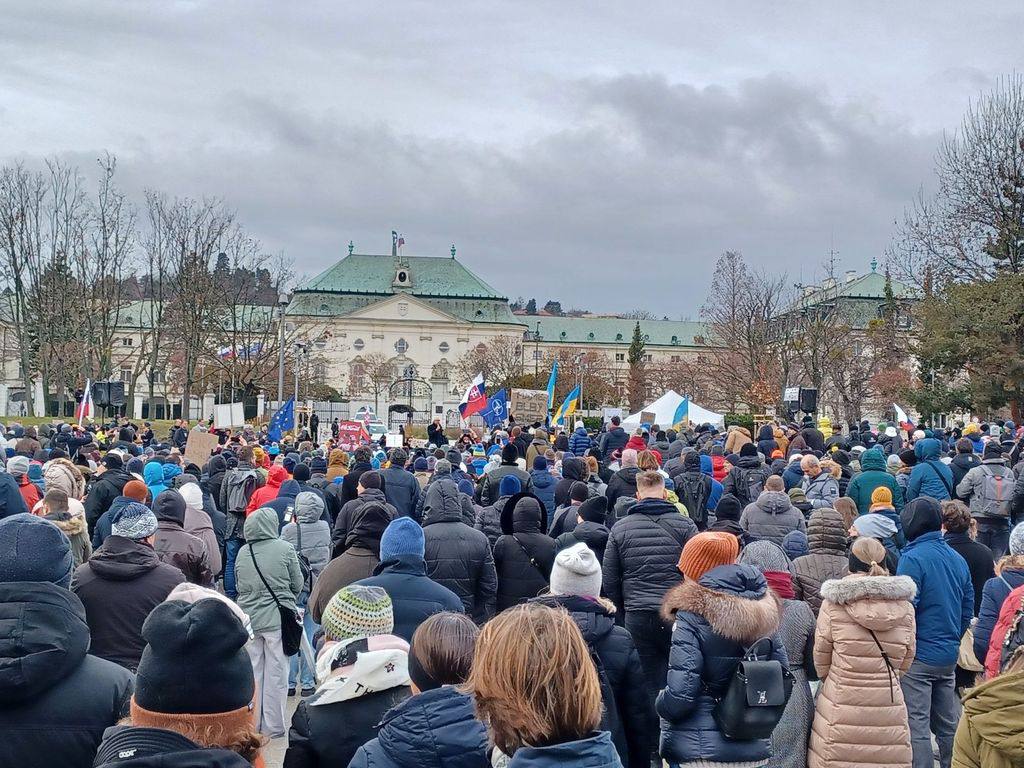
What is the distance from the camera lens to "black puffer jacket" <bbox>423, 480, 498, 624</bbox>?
7691 mm

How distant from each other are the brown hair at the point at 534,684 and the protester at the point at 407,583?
2.72m

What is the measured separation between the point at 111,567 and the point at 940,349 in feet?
105

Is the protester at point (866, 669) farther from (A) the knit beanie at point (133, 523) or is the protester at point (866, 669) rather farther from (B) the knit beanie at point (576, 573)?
(A) the knit beanie at point (133, 523)

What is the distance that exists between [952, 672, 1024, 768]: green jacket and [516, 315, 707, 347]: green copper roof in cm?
12846

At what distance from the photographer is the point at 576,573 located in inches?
216

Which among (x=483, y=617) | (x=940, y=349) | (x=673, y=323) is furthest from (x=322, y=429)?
(x=673, y=323)

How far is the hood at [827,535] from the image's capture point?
7340 mm

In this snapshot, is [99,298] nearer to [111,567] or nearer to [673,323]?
[111,567]

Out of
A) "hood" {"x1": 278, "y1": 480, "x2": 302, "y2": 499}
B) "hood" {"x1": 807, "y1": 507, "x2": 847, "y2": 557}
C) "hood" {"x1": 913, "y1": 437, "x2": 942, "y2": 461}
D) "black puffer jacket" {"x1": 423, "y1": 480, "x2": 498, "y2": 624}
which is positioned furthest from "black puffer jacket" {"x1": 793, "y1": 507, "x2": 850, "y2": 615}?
"hood" {"x1": 913, "y1": 437, "x2": 942, "y2": 461}

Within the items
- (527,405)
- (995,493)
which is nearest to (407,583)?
(995,493)

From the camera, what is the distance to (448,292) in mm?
126875

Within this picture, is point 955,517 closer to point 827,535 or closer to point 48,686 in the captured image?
point 827,535

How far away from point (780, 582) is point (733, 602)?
1824mm

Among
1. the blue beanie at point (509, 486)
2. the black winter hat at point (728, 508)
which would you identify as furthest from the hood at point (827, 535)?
the blue beanie at point (509, 486)
